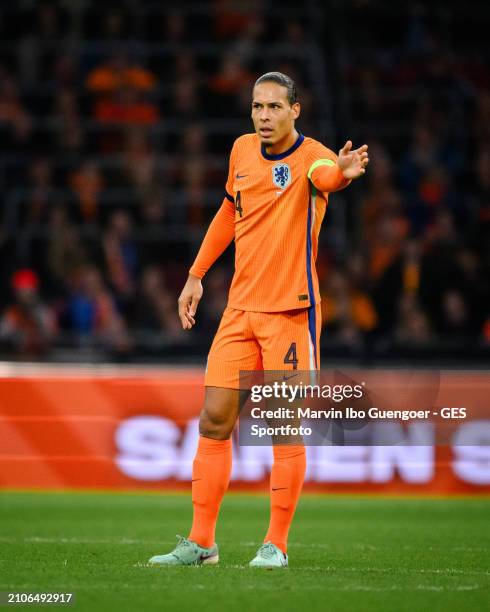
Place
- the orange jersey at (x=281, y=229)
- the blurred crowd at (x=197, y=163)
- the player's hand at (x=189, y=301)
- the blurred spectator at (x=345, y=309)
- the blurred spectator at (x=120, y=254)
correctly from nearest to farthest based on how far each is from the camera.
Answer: the orange jersey at (x=281, y=229) → the player's hand at (x=189, y=301) → the blurred spectator at (x=345, y=309) → the blurred crowd at (x=197, y=163) → the blurred spectator at (x=120, y=254)

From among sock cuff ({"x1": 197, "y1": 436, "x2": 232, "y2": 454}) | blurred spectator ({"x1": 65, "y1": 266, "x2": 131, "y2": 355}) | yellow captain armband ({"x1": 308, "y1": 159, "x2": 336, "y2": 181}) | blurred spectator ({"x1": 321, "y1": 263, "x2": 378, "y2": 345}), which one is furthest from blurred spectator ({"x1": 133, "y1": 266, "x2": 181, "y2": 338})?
yellow captain armband ({"x1": 308, "y1": 159, "x2": 336, "y2": 181})

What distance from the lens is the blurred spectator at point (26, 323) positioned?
12086 mm

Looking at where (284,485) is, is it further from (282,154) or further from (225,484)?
(282,154)

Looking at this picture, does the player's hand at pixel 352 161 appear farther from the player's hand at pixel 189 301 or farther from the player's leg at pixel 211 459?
the player's leg at pixel 211 459

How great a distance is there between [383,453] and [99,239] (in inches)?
182

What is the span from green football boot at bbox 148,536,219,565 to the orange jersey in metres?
1.16

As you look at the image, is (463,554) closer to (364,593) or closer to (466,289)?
(364,593)

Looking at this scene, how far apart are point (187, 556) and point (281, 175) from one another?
1859 mm

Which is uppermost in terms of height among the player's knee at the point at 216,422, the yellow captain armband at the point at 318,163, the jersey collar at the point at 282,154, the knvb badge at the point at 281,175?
the jersey collar at the point at 282,154

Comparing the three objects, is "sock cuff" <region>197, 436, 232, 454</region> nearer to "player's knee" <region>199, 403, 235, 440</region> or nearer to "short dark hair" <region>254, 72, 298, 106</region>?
"player's knee" <region>199, 403, 235, 440</region>

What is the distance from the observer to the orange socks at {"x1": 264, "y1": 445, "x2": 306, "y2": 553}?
241 inches

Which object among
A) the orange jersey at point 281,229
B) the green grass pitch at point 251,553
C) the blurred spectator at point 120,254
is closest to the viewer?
the green grass pitch at point 251,553

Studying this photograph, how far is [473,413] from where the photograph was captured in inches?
419

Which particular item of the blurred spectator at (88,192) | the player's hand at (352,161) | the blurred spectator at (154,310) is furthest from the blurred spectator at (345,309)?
the player's hand at (352,161)
